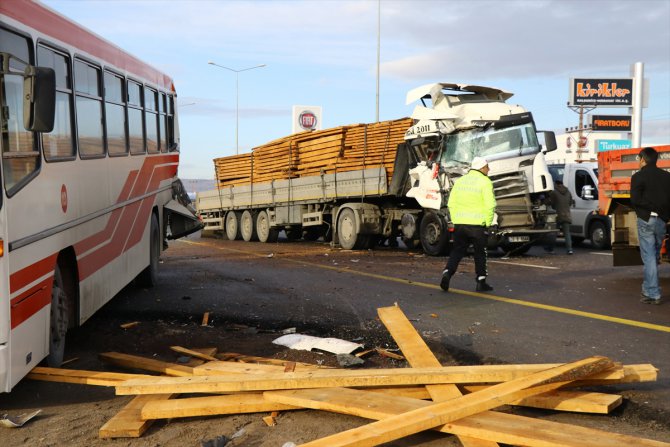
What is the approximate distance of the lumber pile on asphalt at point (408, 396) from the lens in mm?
4211

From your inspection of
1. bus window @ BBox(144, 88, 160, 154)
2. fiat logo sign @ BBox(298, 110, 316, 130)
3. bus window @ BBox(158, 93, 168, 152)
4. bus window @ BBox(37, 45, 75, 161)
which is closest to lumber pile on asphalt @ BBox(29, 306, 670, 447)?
bus window @ BBox(37, 45, 75, 161)

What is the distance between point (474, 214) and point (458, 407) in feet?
21.0

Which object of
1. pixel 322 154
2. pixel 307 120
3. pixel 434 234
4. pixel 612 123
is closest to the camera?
pixel 434 234

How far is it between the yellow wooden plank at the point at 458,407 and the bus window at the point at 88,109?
406cm

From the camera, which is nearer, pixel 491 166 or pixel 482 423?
pixel 482 423

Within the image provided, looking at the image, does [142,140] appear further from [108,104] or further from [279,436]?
[279,436]

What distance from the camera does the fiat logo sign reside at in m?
Answer: 59.4

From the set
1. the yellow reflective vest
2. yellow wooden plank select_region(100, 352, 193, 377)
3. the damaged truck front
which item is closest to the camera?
yellow wooden plank select_region(100, 352, 193, 377)

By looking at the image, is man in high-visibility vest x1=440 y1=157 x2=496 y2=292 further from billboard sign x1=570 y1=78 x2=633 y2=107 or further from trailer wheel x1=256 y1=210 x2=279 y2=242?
billboard sign x1=570 y1=78 x2=633 y2=107

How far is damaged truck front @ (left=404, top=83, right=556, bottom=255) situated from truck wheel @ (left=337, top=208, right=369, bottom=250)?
7.15 ft

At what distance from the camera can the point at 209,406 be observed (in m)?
4.79

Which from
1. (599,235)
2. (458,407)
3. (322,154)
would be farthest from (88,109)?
(599,235)

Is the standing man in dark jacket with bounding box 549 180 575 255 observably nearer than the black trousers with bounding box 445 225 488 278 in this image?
No

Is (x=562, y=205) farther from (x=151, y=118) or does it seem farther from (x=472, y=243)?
(x=151, y=118)
